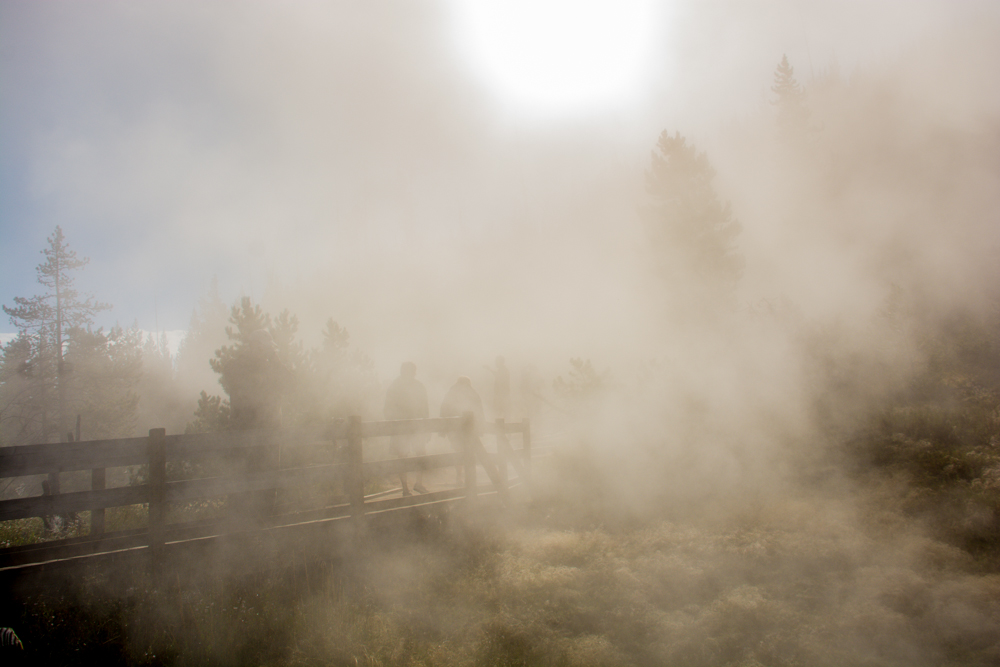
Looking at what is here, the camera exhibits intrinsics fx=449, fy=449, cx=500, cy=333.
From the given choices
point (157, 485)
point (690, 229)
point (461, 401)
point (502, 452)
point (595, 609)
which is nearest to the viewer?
point (157, 485)

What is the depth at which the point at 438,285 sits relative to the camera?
46.4 metres

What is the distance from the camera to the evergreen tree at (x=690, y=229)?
15.7 m

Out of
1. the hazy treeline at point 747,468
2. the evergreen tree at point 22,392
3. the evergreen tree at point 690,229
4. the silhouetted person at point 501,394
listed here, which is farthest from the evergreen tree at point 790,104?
the evergreen tree at point 22,392

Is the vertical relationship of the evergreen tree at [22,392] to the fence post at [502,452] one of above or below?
above

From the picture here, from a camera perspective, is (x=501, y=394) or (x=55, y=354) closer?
(x=501, y=394)

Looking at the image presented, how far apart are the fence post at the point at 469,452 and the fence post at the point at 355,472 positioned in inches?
62.3

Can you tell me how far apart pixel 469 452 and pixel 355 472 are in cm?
176

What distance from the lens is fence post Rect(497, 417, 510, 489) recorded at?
22.3ft

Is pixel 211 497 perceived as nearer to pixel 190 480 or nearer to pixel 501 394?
pixel 190 480

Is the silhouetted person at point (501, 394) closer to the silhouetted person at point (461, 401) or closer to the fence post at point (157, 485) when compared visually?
the silhouetted person at point (461, 401)

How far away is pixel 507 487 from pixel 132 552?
4.41 m

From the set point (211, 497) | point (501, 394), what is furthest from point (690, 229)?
point (211, 497)

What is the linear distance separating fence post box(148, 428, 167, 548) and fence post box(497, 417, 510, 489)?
4092 millimetres

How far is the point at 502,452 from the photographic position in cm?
708
